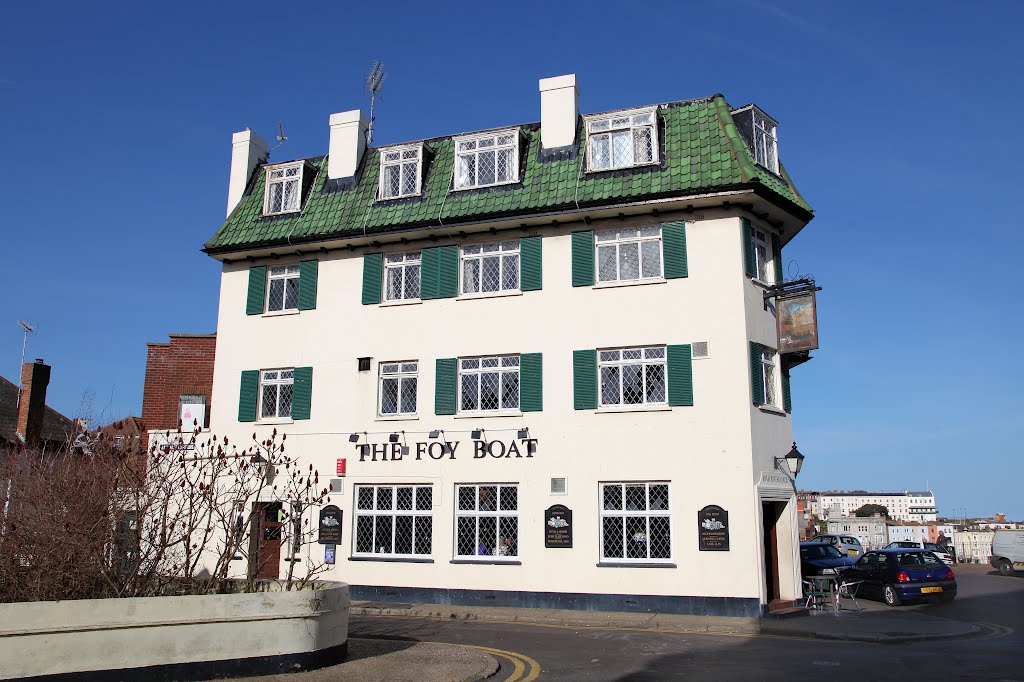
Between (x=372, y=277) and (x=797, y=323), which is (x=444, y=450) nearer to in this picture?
(x=372, y=277)

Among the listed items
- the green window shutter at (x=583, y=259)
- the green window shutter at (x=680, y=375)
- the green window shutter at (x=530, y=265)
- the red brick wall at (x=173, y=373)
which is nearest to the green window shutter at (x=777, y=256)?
the green window shutter at (x=680, y=375)

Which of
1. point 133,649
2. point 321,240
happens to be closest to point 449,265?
point 321,240

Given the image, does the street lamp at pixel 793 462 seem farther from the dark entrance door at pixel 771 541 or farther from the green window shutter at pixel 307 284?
the green window shutter at pixel 307 284

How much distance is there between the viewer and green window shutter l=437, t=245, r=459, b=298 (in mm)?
20672

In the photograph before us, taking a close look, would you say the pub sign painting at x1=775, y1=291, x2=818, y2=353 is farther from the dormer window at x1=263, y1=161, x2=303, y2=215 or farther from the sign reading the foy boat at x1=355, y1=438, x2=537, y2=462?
the dormer window at x1=263, y1=161, x2=303, y2=215

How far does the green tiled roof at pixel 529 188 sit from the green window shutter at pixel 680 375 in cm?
340

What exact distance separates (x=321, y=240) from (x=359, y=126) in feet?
12.6

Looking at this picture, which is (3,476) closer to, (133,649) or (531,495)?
(133,649)

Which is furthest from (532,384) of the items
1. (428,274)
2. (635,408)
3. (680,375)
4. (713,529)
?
(713,529)

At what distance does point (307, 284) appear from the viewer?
22203mm

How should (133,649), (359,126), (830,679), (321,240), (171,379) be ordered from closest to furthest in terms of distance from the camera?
1. (133,649)
2. (830,679)
3. (321,240)
4. (359,126)
5. (171,379)

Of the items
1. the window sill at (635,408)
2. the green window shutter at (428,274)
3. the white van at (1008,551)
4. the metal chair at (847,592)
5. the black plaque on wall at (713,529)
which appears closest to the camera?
the black plaque on wall at (713,529)

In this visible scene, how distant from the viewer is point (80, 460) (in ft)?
38.5

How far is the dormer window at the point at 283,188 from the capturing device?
76.1 feet
